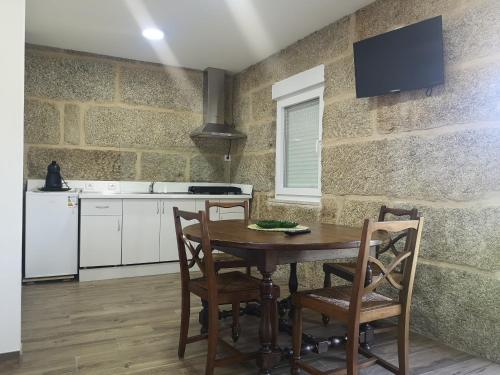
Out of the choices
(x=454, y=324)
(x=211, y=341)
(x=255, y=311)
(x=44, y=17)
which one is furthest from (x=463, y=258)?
(x=44, y=17)

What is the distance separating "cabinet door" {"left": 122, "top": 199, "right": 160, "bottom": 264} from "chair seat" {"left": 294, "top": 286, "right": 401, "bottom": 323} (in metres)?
2.53

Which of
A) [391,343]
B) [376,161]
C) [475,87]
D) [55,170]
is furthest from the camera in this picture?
[55,170]

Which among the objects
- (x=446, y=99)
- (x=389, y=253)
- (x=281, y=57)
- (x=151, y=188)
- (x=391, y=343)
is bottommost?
(x=391, y=343)

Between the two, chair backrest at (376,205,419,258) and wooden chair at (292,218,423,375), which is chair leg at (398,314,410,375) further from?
chair backrest at (376,205,419,258)

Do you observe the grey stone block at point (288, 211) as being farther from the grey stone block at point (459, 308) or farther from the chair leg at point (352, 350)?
the chair leg at point (352, 350)

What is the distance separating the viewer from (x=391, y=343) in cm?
246

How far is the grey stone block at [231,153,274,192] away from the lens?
4.38 m

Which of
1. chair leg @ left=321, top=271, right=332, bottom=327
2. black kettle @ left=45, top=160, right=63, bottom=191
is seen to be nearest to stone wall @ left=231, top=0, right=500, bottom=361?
chair leg @ left=321, top=271, right=332, bottom=327

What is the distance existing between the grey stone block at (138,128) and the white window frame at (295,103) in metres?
1.31

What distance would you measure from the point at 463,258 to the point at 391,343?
2.28ft

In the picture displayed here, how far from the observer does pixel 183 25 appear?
139 inches

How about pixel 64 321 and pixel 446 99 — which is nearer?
pixel 446 99

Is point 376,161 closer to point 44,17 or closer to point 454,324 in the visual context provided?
point 454,324

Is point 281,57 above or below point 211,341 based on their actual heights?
above
